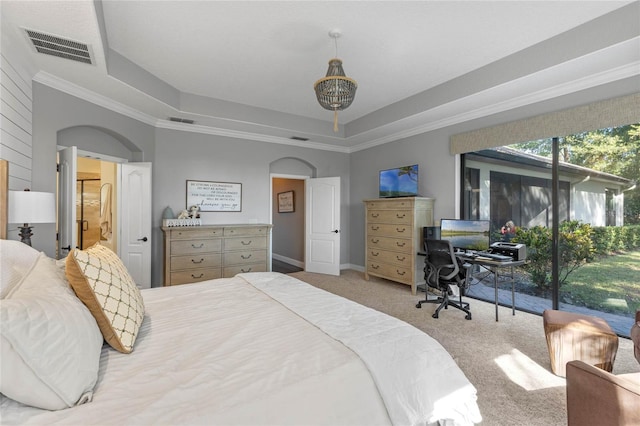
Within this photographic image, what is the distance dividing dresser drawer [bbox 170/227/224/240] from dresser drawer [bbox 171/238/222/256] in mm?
69

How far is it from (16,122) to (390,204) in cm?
440

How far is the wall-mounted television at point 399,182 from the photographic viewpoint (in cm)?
469

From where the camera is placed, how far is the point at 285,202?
740 centimetres

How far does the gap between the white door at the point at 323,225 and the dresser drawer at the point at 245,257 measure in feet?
4.60

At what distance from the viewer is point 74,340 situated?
0.94 m

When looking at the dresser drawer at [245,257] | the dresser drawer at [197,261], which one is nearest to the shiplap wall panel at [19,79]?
the dresser drawer at [197,261]

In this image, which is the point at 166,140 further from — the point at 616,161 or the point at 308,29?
the point at 616,161

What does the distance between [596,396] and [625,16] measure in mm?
2903

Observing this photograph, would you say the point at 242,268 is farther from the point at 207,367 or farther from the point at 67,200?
the point at 207,367

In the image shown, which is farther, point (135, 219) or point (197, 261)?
point (197, 261)

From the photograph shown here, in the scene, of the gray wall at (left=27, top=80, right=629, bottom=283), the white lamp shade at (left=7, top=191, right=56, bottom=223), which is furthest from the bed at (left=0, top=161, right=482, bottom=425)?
the gray wall at (left=27, top=80, right=629, bottom=283)

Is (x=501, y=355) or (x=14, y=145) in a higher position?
(x=14, y=145)

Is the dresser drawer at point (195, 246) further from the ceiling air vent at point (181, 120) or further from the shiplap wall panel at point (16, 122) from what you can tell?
the ceiling air vent at point (181, 120)

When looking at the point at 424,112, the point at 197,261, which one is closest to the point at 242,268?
the point at 197,261
